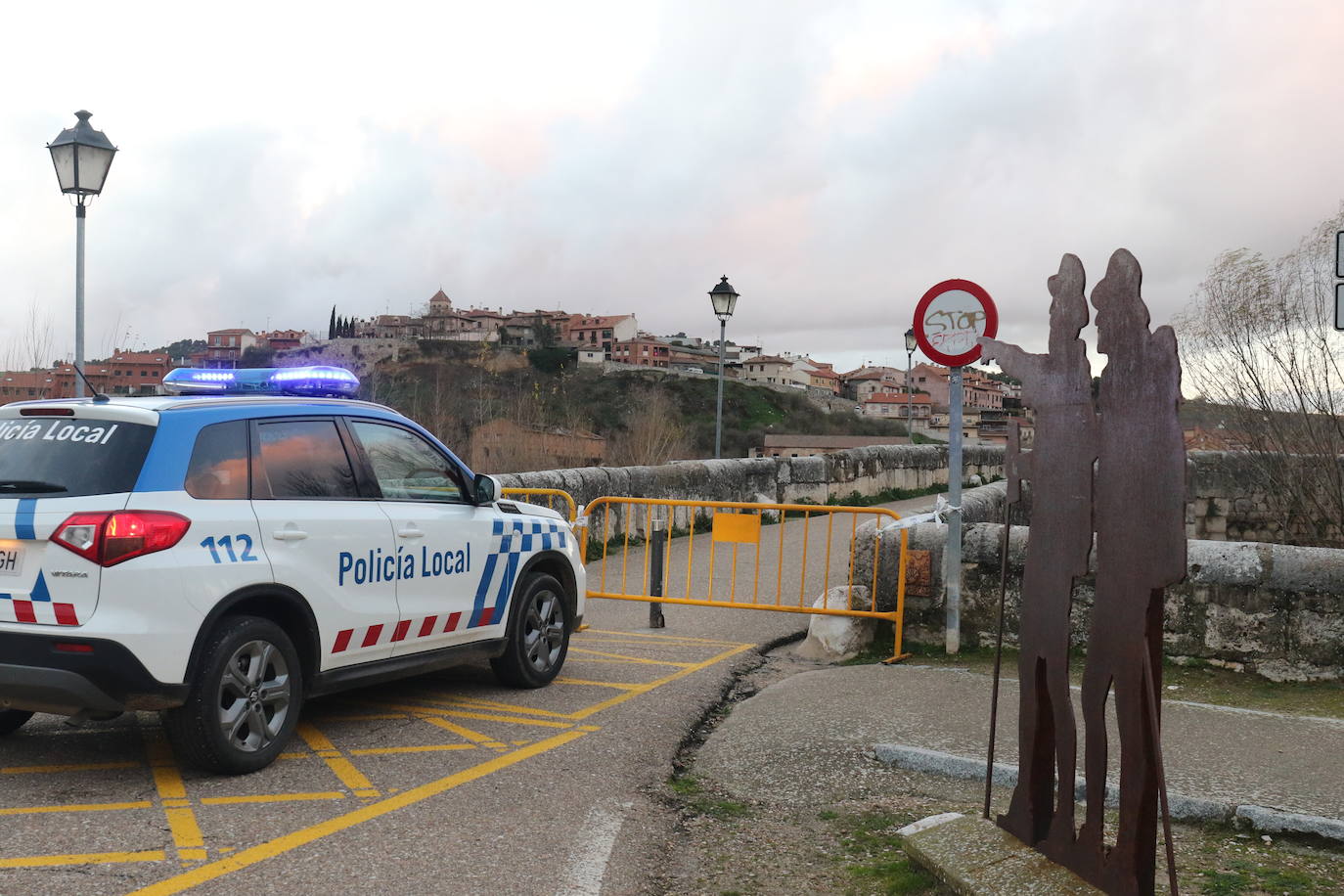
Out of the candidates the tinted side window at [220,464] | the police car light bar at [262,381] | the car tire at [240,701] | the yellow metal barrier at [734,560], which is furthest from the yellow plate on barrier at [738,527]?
the tinted side window at [220,464]

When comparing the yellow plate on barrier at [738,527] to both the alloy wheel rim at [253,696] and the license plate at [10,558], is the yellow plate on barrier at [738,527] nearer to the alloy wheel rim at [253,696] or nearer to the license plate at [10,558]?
the alloy wheel rim at [253,696]

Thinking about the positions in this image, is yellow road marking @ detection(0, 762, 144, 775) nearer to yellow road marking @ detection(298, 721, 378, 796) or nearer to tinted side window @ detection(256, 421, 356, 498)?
yellow road marking @ detection(298, 721, 378, 796)

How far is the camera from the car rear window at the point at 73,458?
4.83 m

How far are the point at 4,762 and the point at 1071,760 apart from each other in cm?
458

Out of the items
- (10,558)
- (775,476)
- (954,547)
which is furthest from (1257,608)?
(775,476)

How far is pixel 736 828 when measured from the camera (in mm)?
4734

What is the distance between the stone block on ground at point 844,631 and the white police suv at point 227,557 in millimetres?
2785

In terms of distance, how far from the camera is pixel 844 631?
8320 millimetres

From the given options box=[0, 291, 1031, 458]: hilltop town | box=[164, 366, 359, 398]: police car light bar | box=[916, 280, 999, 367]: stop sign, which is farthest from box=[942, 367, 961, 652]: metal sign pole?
box=[0, 291, 1031, 458]: hilltop town

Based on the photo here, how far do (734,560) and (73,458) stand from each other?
5.20 meters

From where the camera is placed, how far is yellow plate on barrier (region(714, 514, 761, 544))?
9148mm

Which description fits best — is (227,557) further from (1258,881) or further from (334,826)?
(1258,881)

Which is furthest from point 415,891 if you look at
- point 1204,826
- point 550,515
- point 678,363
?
point 678,363

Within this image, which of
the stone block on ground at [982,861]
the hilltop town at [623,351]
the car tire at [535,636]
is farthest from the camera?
the hilltop town at [623,351]
